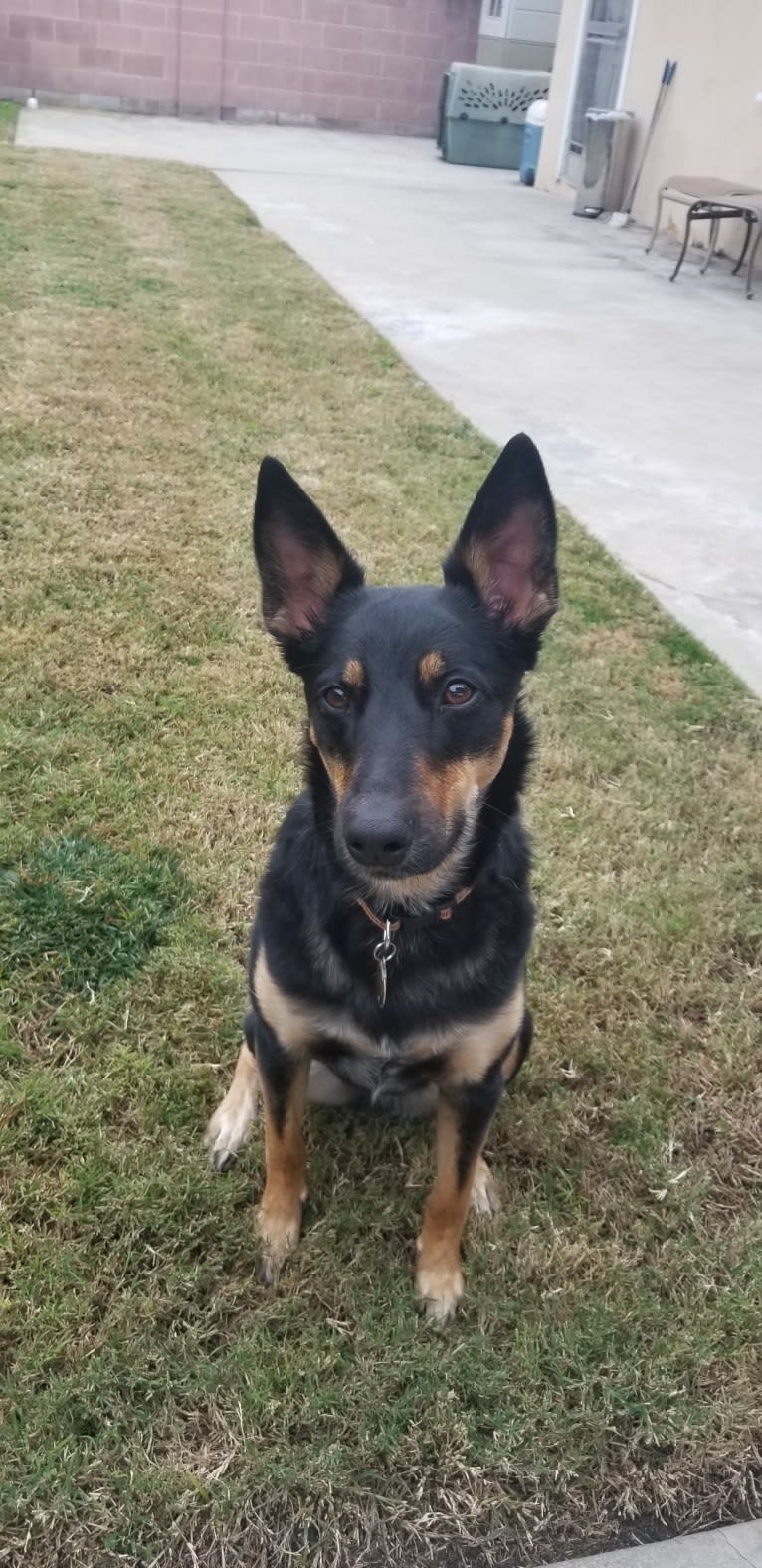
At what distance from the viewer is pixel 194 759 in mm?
3639

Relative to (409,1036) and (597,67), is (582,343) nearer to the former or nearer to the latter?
(409,1036)

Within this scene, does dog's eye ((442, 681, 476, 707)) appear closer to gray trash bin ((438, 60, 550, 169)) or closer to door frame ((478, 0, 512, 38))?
gray trash bin ((438, 60, 550, 169))

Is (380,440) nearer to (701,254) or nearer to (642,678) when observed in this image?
(642,678)

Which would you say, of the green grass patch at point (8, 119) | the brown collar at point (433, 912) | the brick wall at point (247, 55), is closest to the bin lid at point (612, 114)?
the green grass patch at point (8, 119)

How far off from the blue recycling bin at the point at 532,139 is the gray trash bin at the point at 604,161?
2.62 m

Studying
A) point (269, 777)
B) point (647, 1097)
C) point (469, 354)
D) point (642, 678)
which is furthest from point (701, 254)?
point (647, 1097)

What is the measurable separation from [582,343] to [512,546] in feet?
24.6

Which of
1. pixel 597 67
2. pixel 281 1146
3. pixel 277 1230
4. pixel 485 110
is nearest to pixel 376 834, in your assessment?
pixel 281 1146

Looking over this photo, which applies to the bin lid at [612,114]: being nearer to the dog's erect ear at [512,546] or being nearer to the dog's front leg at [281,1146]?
the dog's erect ear at [512,546]

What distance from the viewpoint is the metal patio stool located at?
10.7 meters

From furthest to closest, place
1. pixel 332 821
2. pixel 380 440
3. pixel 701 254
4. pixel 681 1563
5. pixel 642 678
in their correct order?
1. pixel 701 254
2. pixel 380 440
3. pixel 642 678
4. pixel 332 821
5. pixel 681 1563

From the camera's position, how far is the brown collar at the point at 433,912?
207cm

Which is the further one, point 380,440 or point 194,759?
point 380,440

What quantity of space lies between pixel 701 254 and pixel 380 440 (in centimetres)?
837
